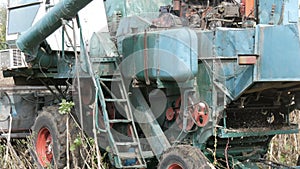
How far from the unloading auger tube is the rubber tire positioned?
6.61ft

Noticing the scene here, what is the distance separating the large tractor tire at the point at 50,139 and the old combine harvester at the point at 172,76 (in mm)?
15

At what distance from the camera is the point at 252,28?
591 centimetres

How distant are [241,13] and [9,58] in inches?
152

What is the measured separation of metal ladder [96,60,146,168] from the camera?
6.97 m

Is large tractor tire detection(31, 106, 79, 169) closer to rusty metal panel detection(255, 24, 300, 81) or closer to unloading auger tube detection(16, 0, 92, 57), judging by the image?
unloading auger tube detection(16, 0, 92, 57)

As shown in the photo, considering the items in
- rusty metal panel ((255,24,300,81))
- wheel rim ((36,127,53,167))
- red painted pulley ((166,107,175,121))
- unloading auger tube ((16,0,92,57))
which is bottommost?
wheel rim ((36,127,53,167))

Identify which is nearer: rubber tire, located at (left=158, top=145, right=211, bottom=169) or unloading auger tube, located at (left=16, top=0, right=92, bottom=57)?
rubber tire, located at (left=158, top=145, right=211, bottom=169)

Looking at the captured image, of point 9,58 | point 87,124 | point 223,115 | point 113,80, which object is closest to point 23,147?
point 9,58

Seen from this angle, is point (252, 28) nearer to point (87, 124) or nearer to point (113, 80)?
point (113, 80)

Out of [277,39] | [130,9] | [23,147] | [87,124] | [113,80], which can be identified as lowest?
[23,147]

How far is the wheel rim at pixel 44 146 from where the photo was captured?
836 centimetres

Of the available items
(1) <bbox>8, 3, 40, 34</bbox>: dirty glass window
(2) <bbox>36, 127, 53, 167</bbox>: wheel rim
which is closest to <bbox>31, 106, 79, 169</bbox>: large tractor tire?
(2) <bbox>36, 127, 53, 167</bbox>: wheel rim

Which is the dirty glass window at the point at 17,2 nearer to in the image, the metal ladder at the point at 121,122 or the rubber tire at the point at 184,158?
the metal ladder at the point at 121,122

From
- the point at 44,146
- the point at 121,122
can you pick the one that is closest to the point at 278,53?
the point at 121,122
